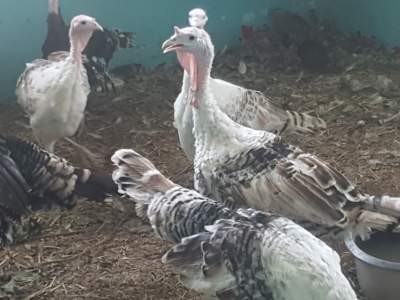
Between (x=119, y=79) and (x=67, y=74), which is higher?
(x=67, y=74)

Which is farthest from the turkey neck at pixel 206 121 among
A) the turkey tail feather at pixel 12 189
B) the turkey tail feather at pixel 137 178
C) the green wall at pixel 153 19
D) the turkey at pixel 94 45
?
the green wall at pixel 153 19

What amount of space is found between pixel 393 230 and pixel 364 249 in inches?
5.3

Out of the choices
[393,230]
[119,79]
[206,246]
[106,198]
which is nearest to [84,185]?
[106,198]

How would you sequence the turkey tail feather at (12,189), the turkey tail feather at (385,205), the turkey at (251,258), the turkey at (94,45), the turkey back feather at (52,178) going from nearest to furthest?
1. the turkey at (251,258)
2. the turkey tail feather at (385,205)
3. the turkey tail feather at (12,189)
4. the turkey back feather at (52,178)
5. the turkey at (94,45)

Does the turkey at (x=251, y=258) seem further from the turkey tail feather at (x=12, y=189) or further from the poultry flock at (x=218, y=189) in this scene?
the turkey tail feather at (x=12, y=189)

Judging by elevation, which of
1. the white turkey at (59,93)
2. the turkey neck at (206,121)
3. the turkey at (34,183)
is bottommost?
the turkey at (34,183)

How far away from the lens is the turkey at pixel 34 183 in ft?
10.8

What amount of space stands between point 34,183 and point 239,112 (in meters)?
1.03

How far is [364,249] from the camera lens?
2.96 metres

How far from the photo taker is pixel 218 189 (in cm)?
301

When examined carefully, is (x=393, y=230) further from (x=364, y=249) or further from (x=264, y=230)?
(x=264, y=230)

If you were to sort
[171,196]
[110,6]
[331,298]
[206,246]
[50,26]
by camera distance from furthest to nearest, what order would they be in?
[110,6] < [50,26] < [171,196] < [206,246] < [331,298]

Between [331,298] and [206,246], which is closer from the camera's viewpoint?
[331,298]

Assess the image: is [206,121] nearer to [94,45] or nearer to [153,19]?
[94,45]
